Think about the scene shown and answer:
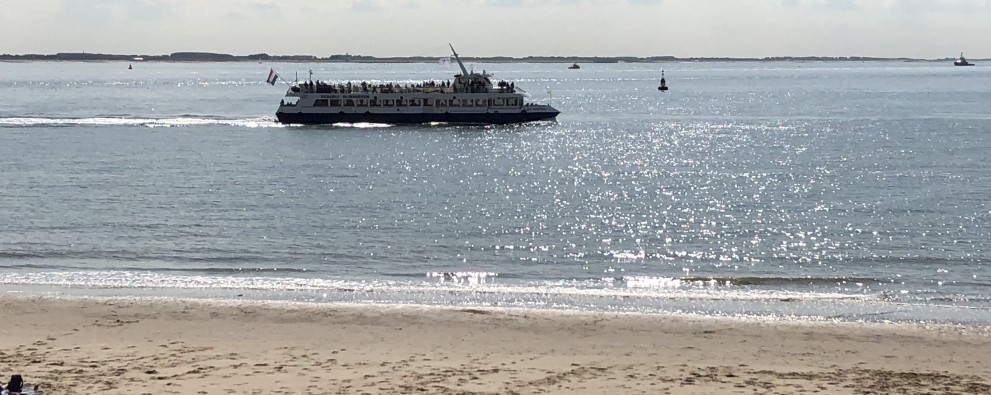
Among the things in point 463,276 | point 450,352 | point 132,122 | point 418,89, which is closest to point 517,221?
point 463,276

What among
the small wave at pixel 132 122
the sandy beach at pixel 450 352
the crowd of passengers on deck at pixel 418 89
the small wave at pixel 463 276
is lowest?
the sandy beach at pixel 450 352

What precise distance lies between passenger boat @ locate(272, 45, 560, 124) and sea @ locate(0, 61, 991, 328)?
6867mm

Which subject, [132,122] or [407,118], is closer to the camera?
[407,118]

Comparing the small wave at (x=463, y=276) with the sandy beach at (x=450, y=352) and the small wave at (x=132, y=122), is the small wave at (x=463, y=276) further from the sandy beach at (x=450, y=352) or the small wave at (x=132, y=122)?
the small wave at (x=132, y=122)

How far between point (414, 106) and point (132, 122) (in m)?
26.5

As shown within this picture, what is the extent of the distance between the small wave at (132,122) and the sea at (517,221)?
39.6ft

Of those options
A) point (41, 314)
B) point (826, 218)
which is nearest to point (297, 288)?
point (41, 314)

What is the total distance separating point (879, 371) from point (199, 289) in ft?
50.5

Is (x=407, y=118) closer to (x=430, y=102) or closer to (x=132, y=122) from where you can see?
(x=430, y=102)

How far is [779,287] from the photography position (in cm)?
2825

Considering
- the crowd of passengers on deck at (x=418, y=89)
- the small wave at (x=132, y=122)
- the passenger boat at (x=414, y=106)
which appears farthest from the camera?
the small wave at (x=132, y=122)

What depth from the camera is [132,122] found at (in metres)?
105

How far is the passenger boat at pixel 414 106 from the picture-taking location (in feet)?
316

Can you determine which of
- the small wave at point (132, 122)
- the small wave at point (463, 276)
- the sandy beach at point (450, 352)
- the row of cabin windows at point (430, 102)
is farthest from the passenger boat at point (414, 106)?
the sandy beach at point (450, 352)
